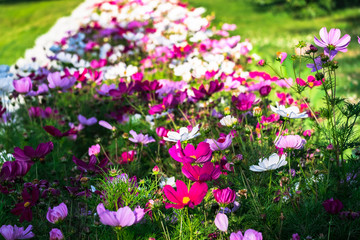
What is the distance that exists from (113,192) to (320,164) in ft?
2.92

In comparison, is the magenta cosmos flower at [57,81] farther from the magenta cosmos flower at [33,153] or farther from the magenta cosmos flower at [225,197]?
the magenta cosmos flower at [225,197]

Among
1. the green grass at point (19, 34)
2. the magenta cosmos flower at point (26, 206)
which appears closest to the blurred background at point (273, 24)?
the green grass at point (19, 34)

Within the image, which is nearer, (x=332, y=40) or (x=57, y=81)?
(x=332, y=40)

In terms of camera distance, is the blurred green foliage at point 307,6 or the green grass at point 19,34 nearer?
the green grass at point 19,34

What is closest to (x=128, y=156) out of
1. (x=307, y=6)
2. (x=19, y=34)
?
(x=19, y=34)

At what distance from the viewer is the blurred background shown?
17.5 feet

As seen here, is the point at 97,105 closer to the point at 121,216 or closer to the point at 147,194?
the point at 147,194

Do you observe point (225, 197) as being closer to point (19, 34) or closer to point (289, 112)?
point (289, 112)

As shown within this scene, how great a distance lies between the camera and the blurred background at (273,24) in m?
5.32

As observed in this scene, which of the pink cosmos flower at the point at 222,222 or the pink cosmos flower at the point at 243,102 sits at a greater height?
the pink cosmos flower at the point at 243,102

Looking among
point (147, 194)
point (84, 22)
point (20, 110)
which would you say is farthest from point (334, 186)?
point (84, 22)

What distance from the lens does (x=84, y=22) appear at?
5445mm

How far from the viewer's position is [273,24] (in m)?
8.98

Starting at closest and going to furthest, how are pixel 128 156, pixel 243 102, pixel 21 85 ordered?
pixel 243 102 < pixel 128 156 < pixel 21 85
